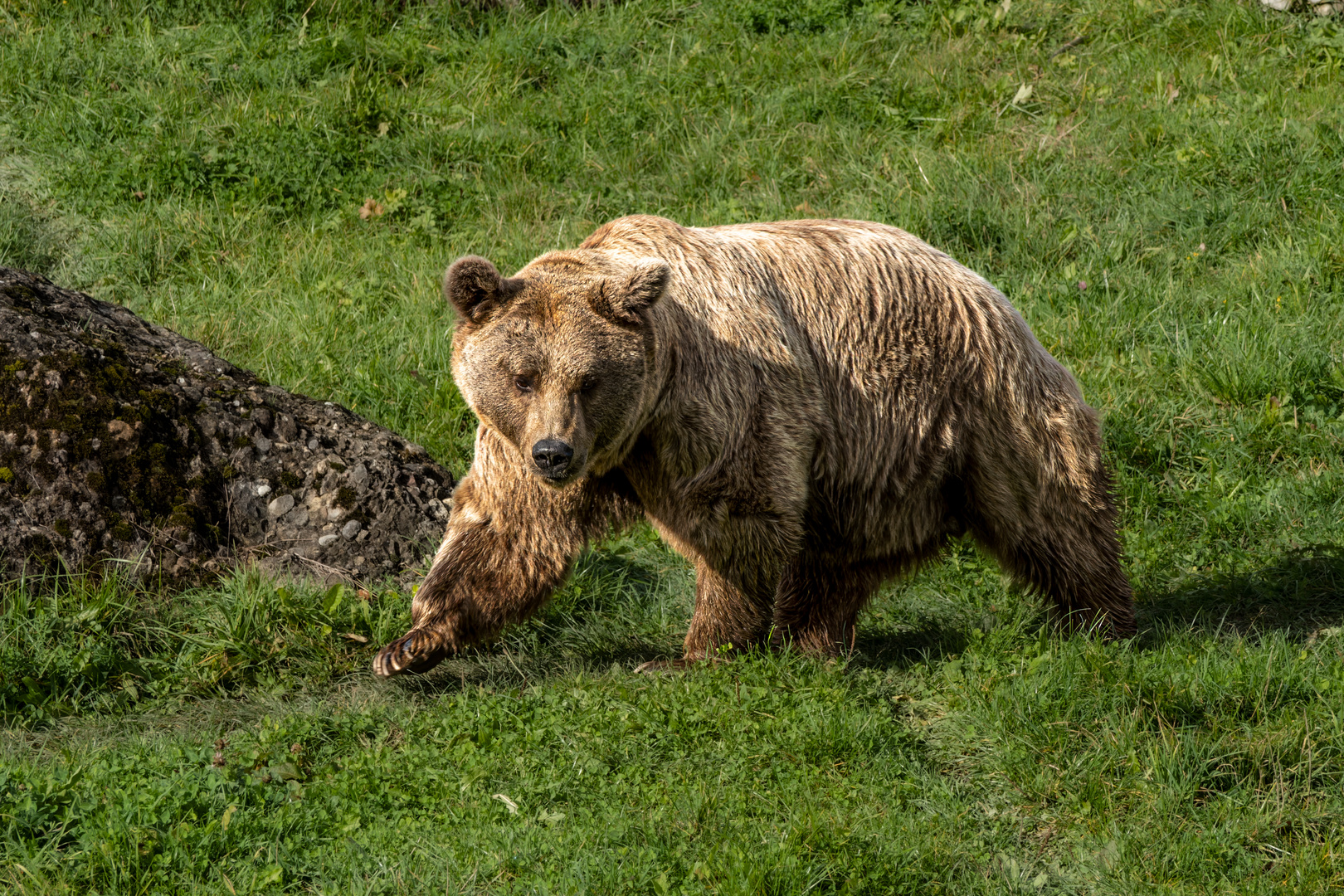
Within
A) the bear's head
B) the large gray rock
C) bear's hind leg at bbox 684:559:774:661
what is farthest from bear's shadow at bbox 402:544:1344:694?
the bear's head

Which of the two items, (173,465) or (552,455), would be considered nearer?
(552,455)

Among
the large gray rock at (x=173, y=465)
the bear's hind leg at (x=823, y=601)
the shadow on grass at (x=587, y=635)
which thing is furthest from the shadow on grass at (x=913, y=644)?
the large gray rock at (x=173, y=465)

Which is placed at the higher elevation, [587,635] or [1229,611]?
[1229,611]

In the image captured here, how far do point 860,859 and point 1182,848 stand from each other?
36.2 inches

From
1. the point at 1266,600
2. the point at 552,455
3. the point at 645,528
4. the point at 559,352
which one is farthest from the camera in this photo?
the point at 645,528

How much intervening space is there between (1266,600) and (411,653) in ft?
11.8

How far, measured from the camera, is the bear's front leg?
4527mm

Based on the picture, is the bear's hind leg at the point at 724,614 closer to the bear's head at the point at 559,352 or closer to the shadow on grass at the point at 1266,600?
the bear's head at the point at 559,352

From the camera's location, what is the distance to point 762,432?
4.58m

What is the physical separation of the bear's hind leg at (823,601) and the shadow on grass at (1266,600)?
113 centimetres

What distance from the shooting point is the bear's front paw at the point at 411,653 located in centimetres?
452

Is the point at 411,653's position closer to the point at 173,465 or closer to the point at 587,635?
the point at 587,635

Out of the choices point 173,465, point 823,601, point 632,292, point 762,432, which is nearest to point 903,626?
point 823,601

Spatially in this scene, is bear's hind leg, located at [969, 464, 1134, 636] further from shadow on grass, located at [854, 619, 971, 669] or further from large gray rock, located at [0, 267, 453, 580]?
large gray rock, located at [0, 267, 453, 580]
